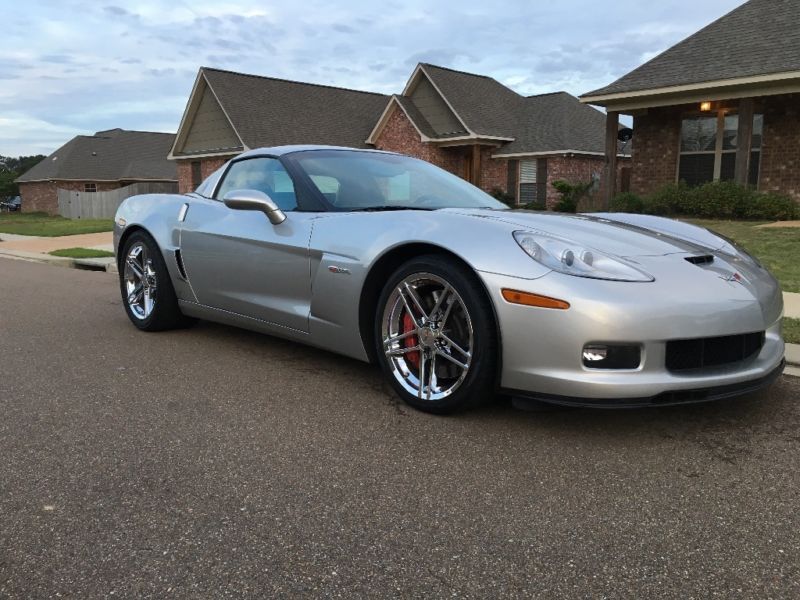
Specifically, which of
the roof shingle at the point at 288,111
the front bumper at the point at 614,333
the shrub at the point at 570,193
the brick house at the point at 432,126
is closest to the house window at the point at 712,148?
the shrub at the point at 570,193

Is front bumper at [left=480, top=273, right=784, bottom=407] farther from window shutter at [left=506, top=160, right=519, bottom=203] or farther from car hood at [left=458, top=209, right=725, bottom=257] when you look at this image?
window shutter at [left=506, top=160, right=519, bottom=203]

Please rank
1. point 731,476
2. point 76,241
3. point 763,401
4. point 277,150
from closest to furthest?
point 731,476
point 763,401
point 277,150
point 76,241

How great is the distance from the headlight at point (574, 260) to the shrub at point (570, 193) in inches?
737

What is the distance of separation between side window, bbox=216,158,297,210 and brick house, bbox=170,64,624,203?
2039 centimetres

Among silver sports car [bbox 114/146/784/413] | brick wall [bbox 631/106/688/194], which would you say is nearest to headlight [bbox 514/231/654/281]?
silver sports car [bbox 114/146/784/413]

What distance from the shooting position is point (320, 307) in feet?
13.0

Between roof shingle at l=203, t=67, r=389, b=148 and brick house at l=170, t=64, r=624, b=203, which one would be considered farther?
roof shingle at l=203, t=67, r=389, b=148

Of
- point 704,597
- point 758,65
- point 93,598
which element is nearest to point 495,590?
point 704,597

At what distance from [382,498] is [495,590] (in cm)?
69

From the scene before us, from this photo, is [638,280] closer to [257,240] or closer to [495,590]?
[495,590]

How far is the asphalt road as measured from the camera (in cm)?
211

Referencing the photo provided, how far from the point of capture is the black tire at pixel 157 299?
5316 mm

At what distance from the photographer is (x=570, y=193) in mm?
22156

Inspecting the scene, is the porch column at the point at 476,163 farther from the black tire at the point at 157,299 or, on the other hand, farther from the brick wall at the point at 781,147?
the black tire at the point at 157,299
